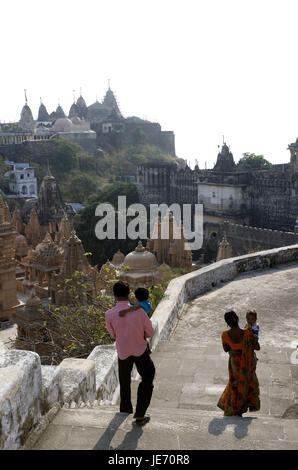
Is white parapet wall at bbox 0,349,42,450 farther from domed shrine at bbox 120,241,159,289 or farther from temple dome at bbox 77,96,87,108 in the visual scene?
temple dome at bbox 77,96,87,108

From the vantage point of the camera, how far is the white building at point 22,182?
48.8 meters

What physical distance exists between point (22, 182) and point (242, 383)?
4730 centimetres

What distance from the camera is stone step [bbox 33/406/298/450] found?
9.54 feet

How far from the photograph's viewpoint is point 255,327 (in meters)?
3.86

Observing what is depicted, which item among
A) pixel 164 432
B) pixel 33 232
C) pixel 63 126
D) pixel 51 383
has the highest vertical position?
pixel 63 126

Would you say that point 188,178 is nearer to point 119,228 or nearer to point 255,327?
point 119,228

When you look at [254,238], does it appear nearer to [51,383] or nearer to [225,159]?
[225,159]

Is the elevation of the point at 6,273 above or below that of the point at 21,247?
below

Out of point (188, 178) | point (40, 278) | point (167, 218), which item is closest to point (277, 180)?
point (188, 178)

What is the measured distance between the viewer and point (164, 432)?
307cm

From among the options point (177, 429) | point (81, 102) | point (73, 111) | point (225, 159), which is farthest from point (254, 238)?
point (81, 102)

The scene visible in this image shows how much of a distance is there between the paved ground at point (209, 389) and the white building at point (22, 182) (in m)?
42.6

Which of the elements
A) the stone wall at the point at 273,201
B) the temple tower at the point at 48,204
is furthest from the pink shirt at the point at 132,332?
the temple tower at the point at 48,204
